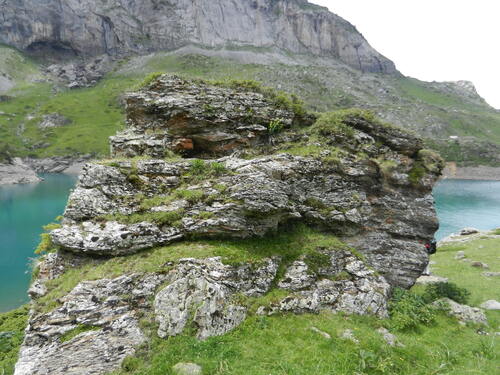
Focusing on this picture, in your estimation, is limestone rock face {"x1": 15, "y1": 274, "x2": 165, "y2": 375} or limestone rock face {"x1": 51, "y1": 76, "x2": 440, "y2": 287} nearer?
limestone rock face {"x1": 15, "y1": 274, "x2": 165, "y2": 375}

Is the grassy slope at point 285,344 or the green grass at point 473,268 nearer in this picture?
the grassy slope at point 285,344

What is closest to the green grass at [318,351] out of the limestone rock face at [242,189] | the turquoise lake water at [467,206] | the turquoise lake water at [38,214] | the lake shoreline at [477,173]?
the limestone rock face at [242,189]

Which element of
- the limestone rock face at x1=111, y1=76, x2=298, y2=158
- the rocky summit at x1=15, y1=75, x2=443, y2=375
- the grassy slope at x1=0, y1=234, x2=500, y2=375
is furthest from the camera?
the limestone rock face at x1=111, y1=76, x2=298, y2=158

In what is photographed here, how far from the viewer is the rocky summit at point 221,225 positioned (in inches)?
426

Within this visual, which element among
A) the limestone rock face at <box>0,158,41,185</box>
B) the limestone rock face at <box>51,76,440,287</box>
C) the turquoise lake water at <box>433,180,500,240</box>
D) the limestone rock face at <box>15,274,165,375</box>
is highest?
the limestone rock face at <box>51,76,440,287</box>

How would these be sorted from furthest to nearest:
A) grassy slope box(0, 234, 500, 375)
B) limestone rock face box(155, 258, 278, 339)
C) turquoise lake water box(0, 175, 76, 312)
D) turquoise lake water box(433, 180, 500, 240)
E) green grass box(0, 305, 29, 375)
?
turquoise lake water box(433, 180, 500, 240) → turquoise lake water box(0, 175, 76, 312) → green grass box(0, 305, 29, 375) → limestone rock face box(155, 258, 278, 339) → grassy slope box(0, 234, 500, 375)

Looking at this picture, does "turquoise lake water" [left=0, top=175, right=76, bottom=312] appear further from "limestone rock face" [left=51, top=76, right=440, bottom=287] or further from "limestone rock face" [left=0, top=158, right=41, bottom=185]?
"limestone rock face" [left=51, top=76, right=440, bottom=287]

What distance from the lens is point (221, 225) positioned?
45.0ft

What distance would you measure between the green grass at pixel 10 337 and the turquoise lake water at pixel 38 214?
11.1ft

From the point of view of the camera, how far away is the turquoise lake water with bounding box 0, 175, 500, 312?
135 feet

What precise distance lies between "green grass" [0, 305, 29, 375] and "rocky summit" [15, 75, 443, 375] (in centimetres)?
523

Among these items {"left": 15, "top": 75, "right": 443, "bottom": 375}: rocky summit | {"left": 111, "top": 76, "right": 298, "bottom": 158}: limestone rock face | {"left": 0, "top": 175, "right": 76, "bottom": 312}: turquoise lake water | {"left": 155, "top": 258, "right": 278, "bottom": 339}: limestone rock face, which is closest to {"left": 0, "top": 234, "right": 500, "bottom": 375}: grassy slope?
{"left": 15, "top": 75, "right": 443, "bottom": 375}: rocky summit

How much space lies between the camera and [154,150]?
17.8 meters

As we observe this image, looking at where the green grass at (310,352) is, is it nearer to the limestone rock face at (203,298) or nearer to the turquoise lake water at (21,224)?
the limestone rock face at (203,298)
